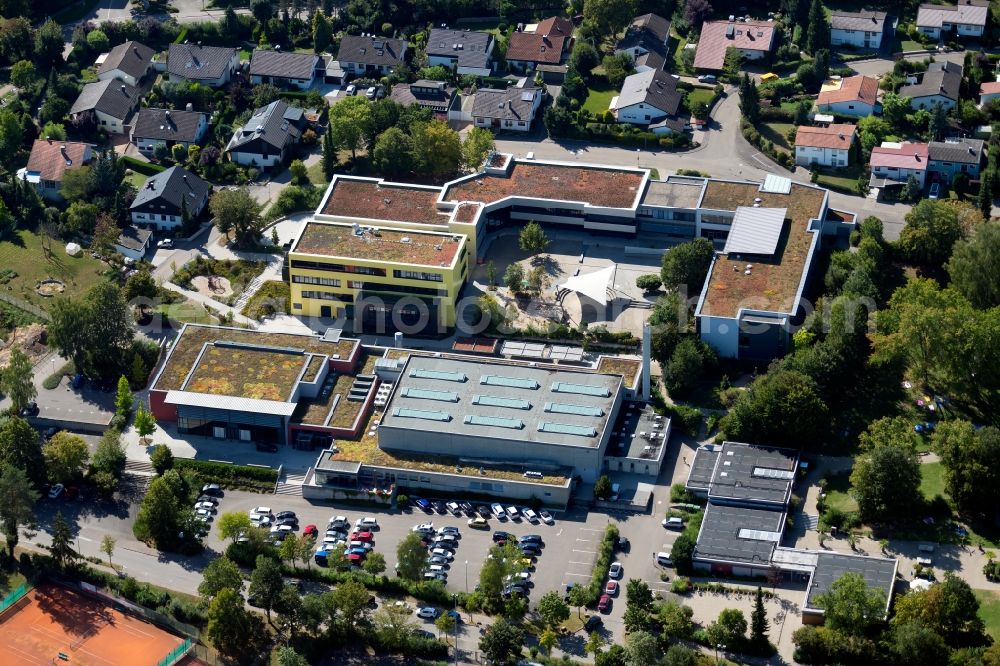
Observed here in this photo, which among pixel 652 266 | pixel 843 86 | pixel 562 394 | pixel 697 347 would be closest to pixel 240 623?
pixel 562 394

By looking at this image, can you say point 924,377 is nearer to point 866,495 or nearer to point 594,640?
point 866,495

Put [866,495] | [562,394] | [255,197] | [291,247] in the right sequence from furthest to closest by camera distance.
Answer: [255,197] → [291,247] → [562,394] → [866,495]

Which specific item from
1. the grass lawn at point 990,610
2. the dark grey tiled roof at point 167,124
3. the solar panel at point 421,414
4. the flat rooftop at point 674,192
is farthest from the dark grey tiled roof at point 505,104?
the grass lawn at point 990,610

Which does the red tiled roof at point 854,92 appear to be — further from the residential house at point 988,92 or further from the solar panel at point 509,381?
the solar panel at point 509,381

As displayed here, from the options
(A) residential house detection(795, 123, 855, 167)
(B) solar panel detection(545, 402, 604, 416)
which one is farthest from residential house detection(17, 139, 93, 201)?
(A) residential house detection(795, 123, 855, 167)

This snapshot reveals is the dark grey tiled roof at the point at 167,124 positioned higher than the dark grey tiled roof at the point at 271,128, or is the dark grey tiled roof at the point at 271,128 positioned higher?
the dark grey tiled roof at the point at 271,128

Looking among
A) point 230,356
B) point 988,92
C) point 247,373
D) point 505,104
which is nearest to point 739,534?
point 247,373
